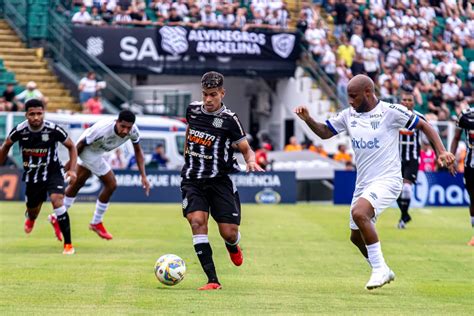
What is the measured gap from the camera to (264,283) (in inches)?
515

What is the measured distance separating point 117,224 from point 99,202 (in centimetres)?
447

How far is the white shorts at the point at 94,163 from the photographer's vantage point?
1859 centimetres

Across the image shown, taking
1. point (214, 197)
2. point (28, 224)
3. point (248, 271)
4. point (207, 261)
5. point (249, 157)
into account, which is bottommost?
point (28, 224)

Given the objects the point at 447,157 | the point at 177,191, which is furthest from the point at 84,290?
the point at 177,191

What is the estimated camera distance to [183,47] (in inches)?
1591

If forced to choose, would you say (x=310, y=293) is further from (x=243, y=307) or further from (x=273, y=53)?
(x=273, y=53)

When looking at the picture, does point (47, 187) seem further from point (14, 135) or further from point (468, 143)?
point (468, 143)

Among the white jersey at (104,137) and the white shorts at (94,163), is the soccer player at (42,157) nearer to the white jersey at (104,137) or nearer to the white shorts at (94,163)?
the white jersey at (104,137)

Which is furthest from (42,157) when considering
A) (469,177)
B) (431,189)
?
(431,189)

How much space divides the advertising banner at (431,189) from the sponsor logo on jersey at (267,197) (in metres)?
1.85

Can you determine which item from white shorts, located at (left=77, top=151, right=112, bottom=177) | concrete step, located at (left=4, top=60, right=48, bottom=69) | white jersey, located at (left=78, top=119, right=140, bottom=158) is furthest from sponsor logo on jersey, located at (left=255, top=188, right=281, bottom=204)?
white jersey, located at (left=78, top=119, right=140, bottom=158)

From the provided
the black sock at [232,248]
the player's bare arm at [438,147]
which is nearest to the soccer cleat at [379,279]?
the player's bare arm at [438,147]

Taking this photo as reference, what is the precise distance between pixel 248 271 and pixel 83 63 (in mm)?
26103

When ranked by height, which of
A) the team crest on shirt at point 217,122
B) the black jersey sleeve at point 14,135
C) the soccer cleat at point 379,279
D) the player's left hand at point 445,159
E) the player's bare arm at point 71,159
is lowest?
the soccer cleat at point 379,279
